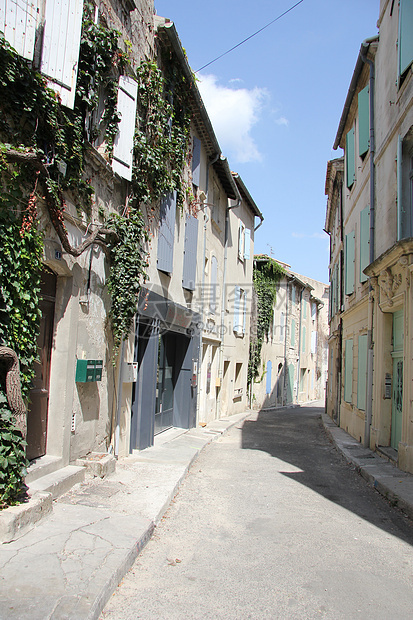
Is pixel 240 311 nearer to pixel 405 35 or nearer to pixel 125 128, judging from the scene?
pixel 405 35

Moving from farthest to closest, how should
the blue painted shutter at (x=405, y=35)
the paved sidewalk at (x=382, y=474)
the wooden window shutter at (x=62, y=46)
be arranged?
the blue painted shutter at (x=405, y=35), the paved sidewalk at (x=382, y=474), the wooden window shutter at (x=62, y=46)

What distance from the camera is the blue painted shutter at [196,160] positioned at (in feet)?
36.8

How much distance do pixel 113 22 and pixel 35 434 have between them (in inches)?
215

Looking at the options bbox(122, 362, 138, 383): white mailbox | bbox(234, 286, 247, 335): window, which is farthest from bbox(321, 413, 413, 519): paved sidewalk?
bbox(234, 286, 247, 335): window

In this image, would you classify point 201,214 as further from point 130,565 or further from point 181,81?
point 130,565

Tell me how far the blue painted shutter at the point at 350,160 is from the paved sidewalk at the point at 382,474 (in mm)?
6738

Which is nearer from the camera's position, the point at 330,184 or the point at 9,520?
the point at 9,520

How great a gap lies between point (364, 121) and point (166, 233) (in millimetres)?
5441

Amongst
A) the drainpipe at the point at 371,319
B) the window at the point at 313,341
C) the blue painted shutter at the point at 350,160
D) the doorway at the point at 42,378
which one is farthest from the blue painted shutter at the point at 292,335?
the doorway at the point at 42,378

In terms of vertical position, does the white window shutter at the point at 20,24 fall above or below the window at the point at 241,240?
below

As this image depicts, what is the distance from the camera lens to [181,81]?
368 inches

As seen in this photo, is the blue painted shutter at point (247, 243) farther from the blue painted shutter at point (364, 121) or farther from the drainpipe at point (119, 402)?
the drainpipe at point (119, 402)

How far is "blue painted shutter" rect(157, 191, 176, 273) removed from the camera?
8734mm

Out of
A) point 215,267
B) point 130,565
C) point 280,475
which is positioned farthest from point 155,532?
point 215,267
